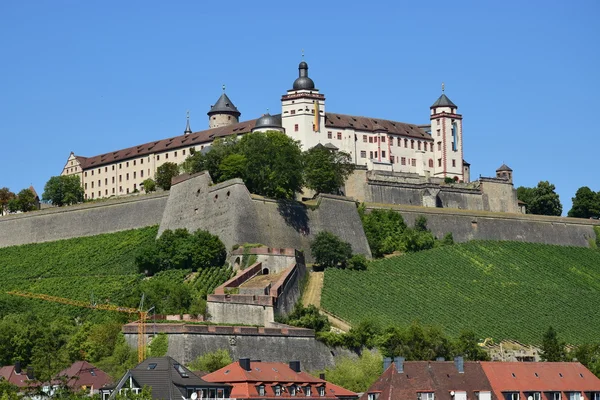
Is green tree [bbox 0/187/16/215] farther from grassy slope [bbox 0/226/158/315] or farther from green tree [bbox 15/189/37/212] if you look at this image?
grassy slope [bbox 0/226/158/315]

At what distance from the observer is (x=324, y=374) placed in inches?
2643

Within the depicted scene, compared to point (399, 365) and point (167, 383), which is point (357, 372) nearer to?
point (399, 365)

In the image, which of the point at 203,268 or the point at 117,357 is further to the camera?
the point at 203,268

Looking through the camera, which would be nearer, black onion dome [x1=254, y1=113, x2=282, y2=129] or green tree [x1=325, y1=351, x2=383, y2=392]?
green tree [x1=325, y1=351, x2=383, y2=392]

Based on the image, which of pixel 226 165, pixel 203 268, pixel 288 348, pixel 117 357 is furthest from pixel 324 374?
pixel 226 165

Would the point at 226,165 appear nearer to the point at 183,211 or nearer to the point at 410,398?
the point at 183,211

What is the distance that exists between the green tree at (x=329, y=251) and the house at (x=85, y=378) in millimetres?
25019

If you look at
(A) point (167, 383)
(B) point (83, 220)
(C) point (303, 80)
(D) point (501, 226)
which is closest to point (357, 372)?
(A) point (167, 383)

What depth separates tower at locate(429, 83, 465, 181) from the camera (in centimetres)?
11362

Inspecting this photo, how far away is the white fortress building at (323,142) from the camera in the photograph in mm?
107125

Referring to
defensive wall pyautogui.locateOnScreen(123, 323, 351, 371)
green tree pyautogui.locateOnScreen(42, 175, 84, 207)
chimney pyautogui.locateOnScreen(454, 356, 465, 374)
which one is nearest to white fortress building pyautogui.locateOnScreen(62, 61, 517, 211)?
green tree pyautogui.locateOnScreen(42, 175, 84, 207)

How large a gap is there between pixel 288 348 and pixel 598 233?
45989 mm

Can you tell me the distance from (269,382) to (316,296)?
22.5 metres

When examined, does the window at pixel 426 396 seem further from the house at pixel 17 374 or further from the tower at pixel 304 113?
the tower at pixel 304 113
